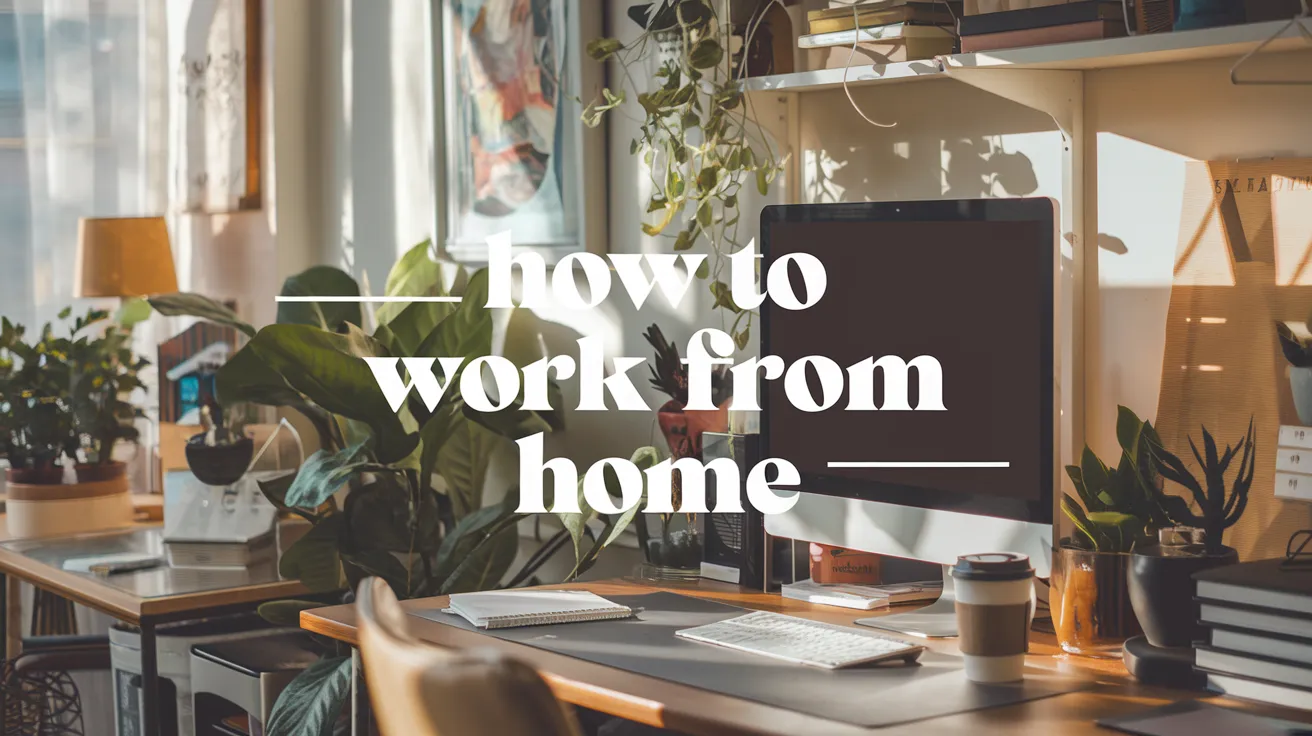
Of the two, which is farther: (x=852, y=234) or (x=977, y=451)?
(x=852, y=234)

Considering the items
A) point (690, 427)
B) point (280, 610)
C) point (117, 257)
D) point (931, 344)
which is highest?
point (117, 257)

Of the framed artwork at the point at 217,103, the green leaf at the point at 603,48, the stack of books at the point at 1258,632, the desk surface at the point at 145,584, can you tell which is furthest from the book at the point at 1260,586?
the framed artwork at the point at 217,103

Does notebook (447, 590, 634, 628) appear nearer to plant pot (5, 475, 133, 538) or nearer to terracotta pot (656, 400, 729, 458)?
terracotta pot (656, 400, 729, 458)

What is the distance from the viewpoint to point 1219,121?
189cm

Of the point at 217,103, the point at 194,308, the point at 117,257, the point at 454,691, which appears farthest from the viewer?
the point at 217,103

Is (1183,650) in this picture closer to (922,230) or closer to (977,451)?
(977,451)

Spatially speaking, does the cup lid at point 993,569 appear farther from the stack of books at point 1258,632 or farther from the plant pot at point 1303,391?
the plant pot at point 1303,391

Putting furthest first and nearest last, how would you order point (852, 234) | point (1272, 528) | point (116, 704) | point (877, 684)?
point (116, 704)
point (852, 234)
point (1272, 528)
point (877, 684)

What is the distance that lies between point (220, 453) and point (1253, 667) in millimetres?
2121

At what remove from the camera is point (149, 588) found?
2777mm

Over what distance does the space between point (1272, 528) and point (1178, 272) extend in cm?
35

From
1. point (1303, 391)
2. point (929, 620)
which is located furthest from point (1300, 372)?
point (929, 620)

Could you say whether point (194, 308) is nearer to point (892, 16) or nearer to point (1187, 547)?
point (892, 16)

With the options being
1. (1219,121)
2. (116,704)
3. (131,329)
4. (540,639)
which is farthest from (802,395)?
(131,329)
